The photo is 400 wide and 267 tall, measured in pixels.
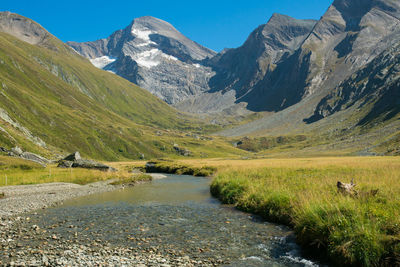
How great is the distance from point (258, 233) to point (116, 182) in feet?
122

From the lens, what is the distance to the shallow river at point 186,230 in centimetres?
1475

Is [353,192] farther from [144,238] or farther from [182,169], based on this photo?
[182,169]

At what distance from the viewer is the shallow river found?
14.8 metres

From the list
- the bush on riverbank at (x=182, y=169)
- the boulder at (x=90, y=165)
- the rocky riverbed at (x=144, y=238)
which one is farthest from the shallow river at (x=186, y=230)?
the bush on riverbank at (x=182, y=169)

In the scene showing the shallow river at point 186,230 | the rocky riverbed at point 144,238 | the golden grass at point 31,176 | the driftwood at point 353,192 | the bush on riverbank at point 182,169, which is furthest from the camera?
the bush on riverbank at point 182,169

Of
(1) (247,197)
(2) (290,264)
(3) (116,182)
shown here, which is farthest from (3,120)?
(2) (290,264)

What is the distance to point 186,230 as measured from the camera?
19.2 m

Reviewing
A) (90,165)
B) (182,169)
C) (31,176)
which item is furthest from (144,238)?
(182,169)

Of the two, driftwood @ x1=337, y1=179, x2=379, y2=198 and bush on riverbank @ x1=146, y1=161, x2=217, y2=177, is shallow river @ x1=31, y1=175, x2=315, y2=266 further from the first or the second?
bush on riverbank @ x1=146, y1=161, x2=217, y2=177

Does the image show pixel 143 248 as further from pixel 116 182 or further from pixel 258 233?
pixel 116 182

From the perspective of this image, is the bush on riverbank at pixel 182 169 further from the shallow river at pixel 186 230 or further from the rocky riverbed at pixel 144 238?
the rocky riverbed at pixel 144 238

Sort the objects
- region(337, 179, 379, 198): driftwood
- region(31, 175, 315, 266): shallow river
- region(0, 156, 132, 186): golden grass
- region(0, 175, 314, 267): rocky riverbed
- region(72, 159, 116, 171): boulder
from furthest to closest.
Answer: region(72, 159, 116, 171): boulder < region(0, 156, 132, 186): golden grass < region(337, 179, 379, 198): driftwood < region(31, 175, 315, 266): shallow river < region(0, 175, 314, 267): rocky riverbed

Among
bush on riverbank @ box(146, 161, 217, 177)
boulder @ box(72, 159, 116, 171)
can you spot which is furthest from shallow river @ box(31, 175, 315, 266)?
bush on riverbank @ box(146, 161, 217, 177)

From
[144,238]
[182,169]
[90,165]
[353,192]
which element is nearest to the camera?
[144,238]
